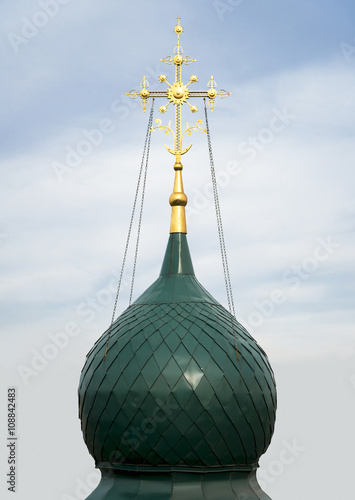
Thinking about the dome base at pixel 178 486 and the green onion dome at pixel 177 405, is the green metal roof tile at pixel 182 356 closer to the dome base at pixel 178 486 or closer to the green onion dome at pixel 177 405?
the green onion dome at pixel 177 405

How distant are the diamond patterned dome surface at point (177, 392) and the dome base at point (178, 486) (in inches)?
5.4

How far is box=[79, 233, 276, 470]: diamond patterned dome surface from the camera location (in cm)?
1462

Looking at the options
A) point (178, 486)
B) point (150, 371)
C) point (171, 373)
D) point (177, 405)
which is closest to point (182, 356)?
point (171, 373)

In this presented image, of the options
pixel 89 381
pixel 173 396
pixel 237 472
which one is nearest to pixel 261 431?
pixel 237 472

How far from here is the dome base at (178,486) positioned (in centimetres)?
1459

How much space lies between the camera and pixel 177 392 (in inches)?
575

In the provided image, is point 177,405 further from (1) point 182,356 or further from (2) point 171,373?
(1) point 182,356

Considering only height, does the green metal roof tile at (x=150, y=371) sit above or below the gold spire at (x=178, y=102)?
below

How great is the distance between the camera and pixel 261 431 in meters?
15.4

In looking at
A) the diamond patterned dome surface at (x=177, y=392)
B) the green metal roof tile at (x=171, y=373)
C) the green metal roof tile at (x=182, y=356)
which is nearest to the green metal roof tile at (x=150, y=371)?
the diamond patterned dome surface at (x=177, y=392)

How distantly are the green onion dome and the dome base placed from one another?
0.02 m

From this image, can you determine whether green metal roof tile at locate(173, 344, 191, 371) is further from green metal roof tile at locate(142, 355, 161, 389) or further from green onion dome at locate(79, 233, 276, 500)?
green metal roof tile at locate(142, 355, 161, 389)

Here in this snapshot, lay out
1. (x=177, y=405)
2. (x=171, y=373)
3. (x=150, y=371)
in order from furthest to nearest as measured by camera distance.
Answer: (x=150, y=371) < (x=171, y=373) < (x=177, y=405)

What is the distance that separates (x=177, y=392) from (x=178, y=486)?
1399 mm
